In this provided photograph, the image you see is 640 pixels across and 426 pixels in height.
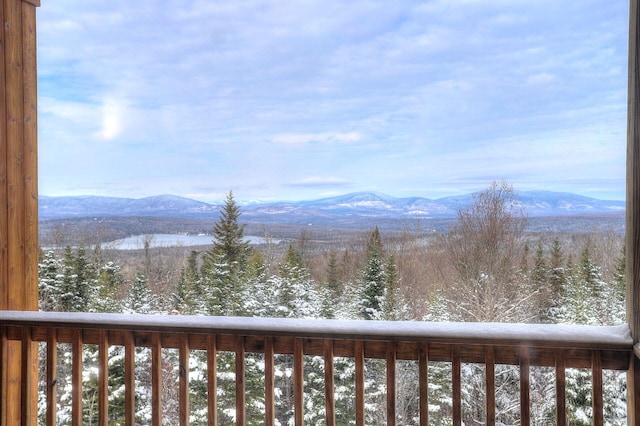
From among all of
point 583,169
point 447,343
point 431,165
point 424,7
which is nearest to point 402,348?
point 447,343

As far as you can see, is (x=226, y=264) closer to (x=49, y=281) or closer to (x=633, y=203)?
(x=49, y=281)

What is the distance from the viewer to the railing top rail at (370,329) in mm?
1521

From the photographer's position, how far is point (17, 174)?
2305 millimetres

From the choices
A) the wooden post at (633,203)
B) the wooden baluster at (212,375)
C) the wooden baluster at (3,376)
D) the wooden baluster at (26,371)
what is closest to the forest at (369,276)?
the wooden baluster at (3,376)

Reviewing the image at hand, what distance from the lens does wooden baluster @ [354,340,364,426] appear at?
167 centimetres

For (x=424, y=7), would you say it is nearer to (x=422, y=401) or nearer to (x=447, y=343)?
(x=447, y=343)

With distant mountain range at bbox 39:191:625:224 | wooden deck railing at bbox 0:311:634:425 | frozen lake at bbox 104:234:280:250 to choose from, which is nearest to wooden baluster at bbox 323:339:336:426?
wooden deck railing at bbox 0:311:634:425

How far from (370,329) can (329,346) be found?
0.60 feet

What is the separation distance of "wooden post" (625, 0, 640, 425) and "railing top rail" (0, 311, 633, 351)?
0.09 meters

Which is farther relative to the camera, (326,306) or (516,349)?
(326,306)

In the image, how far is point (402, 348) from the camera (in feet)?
5.43

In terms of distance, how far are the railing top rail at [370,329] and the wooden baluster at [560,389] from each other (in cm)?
6

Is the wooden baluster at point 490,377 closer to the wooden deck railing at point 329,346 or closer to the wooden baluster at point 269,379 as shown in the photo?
the wooden deck railing at point 329,346

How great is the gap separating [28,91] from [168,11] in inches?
38.7
